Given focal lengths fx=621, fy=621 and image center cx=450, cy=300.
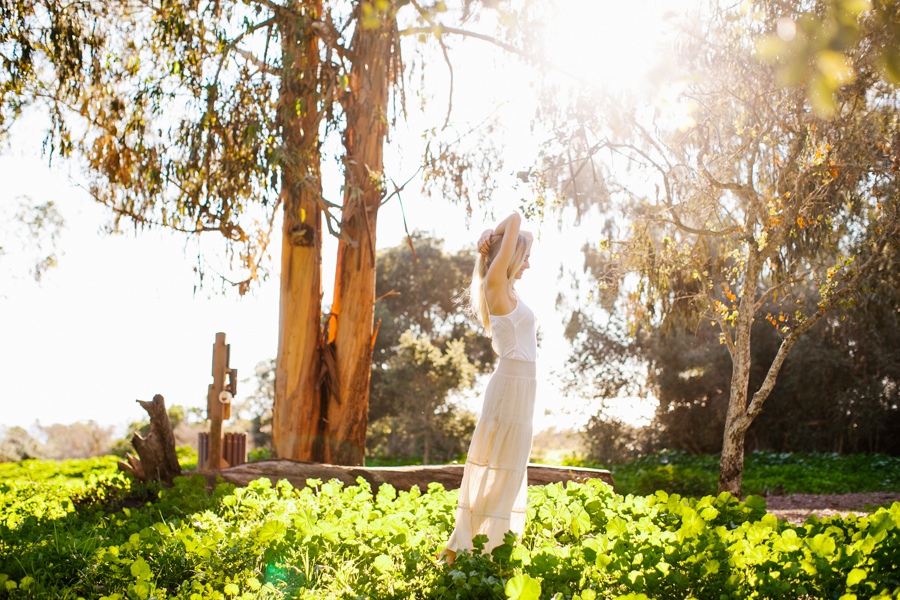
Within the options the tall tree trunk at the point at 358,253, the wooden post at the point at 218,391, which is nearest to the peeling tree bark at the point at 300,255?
the tall tree trunk at the point at 358,253

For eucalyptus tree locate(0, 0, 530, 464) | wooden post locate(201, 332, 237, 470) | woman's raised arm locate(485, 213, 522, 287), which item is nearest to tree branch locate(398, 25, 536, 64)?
eucalyptus tree locate(0, 0, 530, 464)

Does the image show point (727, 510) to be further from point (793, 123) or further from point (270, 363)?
point (270, 363)

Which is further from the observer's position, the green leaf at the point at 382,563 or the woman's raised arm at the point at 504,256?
the woman's raised arm at the point at 504,256

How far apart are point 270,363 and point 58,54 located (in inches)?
469

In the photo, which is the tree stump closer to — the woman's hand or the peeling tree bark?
the peeling tree bark

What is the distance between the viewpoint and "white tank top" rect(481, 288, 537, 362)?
3.01 meters

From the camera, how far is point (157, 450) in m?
4.82

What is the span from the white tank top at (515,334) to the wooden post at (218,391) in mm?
4023

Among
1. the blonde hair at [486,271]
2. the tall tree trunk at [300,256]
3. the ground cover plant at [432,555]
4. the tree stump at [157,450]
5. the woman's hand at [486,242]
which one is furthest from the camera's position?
the tall tree trunk at [300,256]

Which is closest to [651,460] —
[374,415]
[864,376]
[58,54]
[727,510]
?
[864,376]

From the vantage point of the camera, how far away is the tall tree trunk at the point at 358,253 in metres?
6.28

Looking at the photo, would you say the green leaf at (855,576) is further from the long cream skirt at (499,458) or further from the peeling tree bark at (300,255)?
the peeling tree bark at (300,255)

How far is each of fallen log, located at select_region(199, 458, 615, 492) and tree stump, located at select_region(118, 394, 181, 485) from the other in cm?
26

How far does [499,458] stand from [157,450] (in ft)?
10.3
